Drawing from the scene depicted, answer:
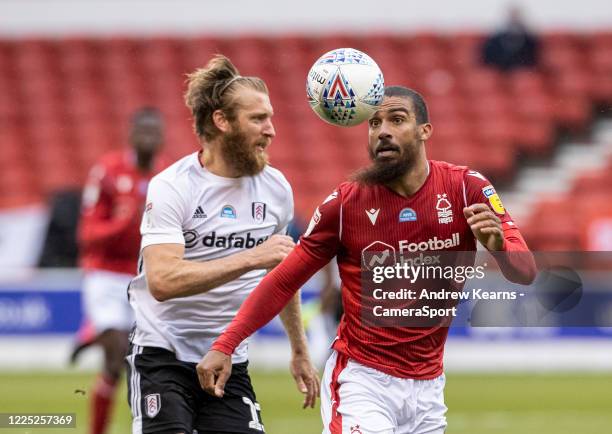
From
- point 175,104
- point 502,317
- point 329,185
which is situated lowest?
point 502,317

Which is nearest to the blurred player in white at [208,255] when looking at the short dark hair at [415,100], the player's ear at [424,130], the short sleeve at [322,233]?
the short sleeve at [322,233]

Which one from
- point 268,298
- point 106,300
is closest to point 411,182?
point 268,298

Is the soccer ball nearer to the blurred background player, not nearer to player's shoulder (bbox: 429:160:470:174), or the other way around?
player's shoulder (bbox: 429:160:470:174)

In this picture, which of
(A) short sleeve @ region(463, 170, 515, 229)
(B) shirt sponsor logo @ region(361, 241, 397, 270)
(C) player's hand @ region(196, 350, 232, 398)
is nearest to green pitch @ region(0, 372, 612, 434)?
(C) player's hand @ region(196, 350, 232, 398)

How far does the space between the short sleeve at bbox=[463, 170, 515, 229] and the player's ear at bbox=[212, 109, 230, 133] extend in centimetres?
125

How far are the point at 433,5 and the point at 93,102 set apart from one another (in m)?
6.31

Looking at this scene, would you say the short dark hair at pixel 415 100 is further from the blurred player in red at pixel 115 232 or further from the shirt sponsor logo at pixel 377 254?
the blurred player in red at pixel 115 232

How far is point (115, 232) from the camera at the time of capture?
9789mm

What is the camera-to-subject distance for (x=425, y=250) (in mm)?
5844

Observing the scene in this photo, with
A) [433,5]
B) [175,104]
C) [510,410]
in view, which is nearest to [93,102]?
[175,104]

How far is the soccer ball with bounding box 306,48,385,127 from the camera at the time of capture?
586cm

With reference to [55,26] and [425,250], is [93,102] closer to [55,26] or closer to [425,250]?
[55,26]

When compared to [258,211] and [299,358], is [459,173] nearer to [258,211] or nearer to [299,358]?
[258,211]

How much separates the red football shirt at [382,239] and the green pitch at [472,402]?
162 inches
